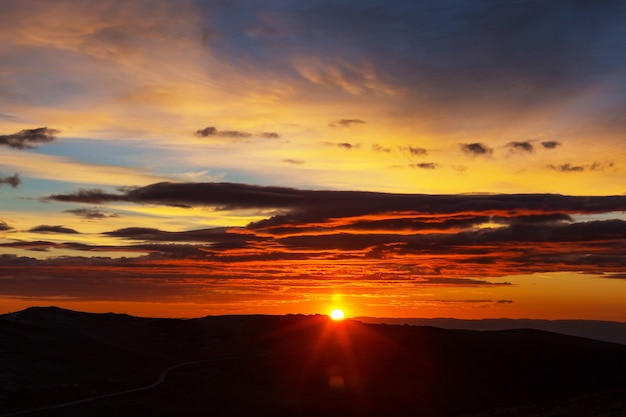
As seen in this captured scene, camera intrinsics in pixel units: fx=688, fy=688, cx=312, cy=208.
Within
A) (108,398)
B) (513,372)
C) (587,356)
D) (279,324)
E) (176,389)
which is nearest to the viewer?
(108,398)

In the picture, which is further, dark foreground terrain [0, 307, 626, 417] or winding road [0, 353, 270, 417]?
dark foreground terrain [0, 307, 626, 417]

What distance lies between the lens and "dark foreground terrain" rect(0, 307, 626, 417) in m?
81.2

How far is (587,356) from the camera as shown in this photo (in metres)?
134

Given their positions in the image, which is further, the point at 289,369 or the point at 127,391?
the point at 289,369

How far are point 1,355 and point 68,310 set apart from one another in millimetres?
51367

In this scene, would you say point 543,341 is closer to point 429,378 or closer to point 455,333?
point 455,333

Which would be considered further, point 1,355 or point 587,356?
point 587,356

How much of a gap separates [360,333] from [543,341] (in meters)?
38.6

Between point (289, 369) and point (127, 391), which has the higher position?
point (127, 391)

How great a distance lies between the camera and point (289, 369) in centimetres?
10800

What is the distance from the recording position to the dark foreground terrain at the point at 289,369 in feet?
266

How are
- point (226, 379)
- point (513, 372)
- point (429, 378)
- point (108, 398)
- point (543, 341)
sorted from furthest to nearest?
point (543, 341)
point (513, 372)
point (429, 378)
point (226, 379)
point (108, 398)

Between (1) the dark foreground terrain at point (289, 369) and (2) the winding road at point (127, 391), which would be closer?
(2) the winding road at point (127, 391)

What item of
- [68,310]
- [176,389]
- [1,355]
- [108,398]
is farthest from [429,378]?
[68,310]
